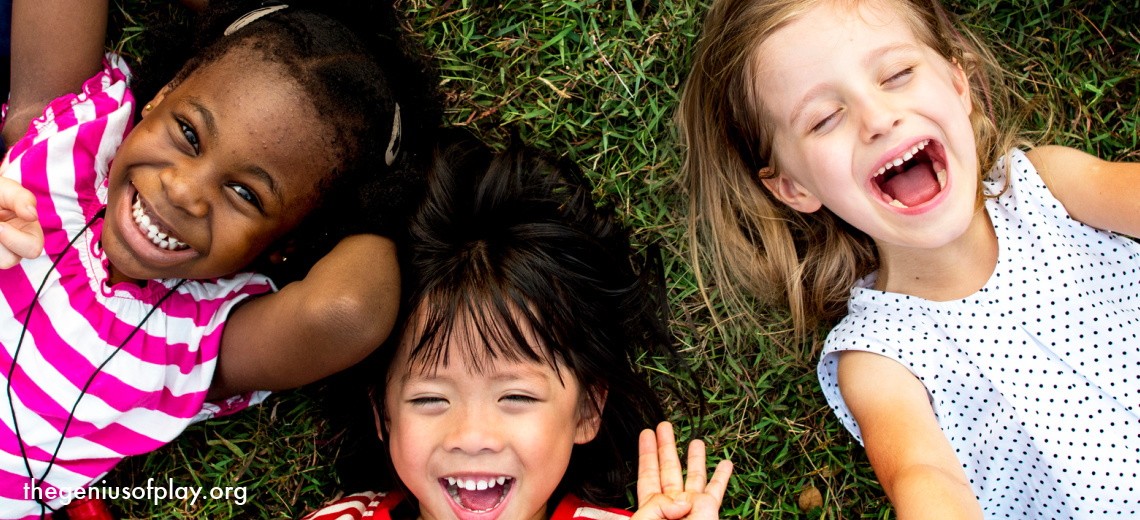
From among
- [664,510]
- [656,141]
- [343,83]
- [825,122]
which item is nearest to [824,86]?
[825,122]

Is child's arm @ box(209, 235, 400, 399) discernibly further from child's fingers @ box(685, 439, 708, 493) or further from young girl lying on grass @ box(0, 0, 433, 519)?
child's fingers @ box(685, 439, 708, 493)

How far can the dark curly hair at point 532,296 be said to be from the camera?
2.01m

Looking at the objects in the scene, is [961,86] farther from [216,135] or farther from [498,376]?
[216,135]

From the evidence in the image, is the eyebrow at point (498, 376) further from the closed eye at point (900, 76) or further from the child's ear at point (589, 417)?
the closed eye at point (900, 76)

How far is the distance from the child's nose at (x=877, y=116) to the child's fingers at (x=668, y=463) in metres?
0.85

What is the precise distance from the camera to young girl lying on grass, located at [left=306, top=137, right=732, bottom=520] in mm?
1924

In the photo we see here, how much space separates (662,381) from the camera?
8.13ft

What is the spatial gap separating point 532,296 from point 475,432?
1.24ft

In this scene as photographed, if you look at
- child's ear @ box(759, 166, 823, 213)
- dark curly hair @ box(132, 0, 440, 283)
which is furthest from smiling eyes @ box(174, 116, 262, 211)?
child's ear @ box(759, 166, 823, 213)

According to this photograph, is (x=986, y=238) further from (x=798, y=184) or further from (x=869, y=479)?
(x=869, y=479)

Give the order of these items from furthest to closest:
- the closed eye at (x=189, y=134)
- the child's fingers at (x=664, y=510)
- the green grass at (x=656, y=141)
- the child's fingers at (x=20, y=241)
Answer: the green grass at (x=656, y=141)
the closed eye at (x=189, y=134)
the child's fingers at (x=20, y=241)
the child's fingers at (x=664, y=510)

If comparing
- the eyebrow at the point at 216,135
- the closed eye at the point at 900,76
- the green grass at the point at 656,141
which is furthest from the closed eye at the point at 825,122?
the eyebrow at the point at 216,135

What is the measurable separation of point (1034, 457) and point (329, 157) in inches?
80.7

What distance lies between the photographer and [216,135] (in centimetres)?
187
